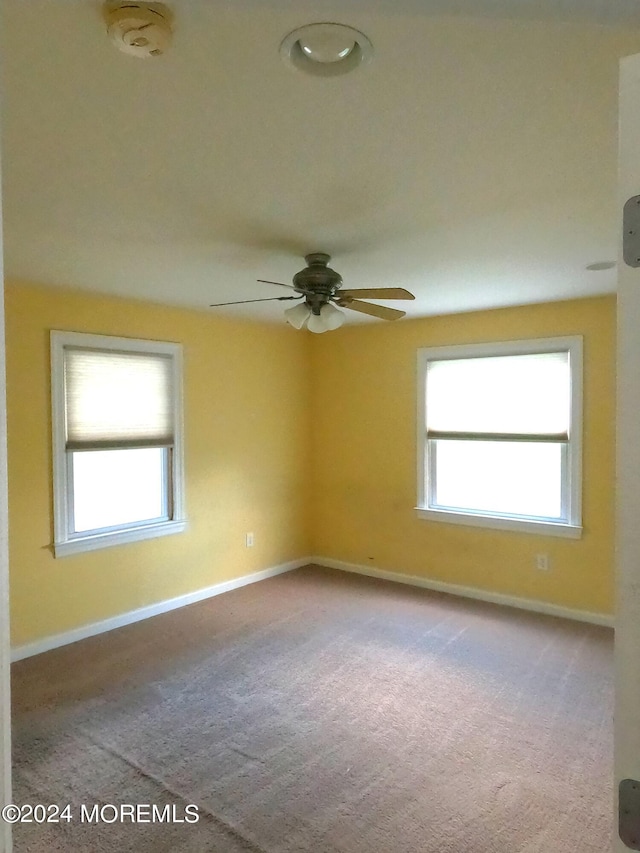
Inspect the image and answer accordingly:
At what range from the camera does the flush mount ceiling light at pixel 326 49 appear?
1.23 meters

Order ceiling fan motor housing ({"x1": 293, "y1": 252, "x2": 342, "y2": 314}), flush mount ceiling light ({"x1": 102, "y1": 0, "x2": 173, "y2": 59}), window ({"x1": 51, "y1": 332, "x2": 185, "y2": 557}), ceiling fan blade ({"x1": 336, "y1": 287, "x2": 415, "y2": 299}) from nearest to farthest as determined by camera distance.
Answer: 1. flush mount ceiling light ({"x1": 102, "y1": 0, "x2": 173, "y2": 59})
2. ceiling fan blade ({"x1": 336, "y1": 287, "x2": 415, "y2": 299})
3. ceiling fan motor housing ({"x1": 293, "y1": 252, "x2": 342, "y2": 314})
4. window ({"x1": 51, "y1": 332, "x2": 185, "y2": 557})

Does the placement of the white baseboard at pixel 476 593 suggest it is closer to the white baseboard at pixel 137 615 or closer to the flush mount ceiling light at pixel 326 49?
the white baseboard at pixel 137 615

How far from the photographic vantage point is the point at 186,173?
1920 mm

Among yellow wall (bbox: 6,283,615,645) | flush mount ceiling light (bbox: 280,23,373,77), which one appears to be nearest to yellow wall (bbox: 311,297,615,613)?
yellow wall (bbox: 6,283,615,645)

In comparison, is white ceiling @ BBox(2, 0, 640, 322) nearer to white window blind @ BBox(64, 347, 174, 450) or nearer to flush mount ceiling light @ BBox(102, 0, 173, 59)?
flush mount ceiling light @ BBox(102, 0, 173, 59)

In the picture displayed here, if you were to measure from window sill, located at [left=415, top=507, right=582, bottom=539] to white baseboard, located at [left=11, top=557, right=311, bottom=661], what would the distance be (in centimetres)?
155

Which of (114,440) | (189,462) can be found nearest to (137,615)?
(189,462)

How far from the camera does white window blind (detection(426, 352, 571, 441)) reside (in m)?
4.30

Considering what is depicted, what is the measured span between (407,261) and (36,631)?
328 cm

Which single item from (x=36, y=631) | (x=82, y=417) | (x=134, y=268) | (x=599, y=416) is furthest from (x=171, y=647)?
(x=599, y=416)

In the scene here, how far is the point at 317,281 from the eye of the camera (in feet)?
9.48

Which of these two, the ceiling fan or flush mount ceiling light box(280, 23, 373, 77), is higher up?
flush mount ceiling light box(280, 23, 373, 77)

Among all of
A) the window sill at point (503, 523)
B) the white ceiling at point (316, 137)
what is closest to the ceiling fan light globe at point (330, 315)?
the white ceiling at point (316, 137)

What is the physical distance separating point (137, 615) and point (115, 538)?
63 centimetres
